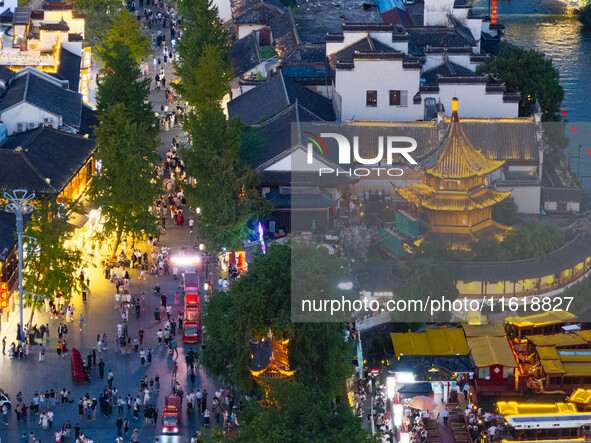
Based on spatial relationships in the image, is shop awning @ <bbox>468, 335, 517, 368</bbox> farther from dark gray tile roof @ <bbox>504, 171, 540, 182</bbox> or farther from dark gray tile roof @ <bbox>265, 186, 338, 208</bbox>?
dark gray tile roof @ <bbox>504, 171, 540, 182</bbox>

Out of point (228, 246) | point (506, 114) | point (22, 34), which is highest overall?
point (22, 34)

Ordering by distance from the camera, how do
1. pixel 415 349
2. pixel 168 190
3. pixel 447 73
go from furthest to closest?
pixel 447 73 < pixel 168 190 < pixel 415 349

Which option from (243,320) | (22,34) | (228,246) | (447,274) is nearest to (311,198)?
(228,246)

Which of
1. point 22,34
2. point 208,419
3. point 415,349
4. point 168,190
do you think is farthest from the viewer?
point 22,34

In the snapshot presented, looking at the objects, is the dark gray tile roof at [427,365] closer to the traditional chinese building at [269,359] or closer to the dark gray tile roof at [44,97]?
the traditional chinese building at [269,359]

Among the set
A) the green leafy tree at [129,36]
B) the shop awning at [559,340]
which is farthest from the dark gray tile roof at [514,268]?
the green leafy tree at [129,36]

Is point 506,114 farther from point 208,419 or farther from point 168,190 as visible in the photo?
point 208,419
